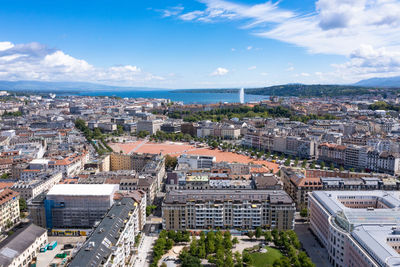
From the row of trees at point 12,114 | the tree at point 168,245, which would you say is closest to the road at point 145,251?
the tree at point 168,245

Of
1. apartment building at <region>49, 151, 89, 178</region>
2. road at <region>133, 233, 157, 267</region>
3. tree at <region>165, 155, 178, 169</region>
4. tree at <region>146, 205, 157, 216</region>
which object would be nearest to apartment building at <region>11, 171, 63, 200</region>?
apartment building at <region>49, 151, 89, 178</region>

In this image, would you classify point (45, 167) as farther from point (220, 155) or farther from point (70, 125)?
point (70, 125)

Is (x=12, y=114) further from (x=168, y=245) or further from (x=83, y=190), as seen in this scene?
(x=168, y=245)

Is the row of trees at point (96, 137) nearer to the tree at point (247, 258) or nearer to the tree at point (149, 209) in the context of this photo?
the tree at point (149, 209)

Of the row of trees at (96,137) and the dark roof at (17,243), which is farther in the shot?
the row of trees at (96,137)

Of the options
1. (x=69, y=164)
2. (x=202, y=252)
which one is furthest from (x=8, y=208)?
(x=202, y=252)

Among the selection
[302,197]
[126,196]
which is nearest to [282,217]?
[302,197]

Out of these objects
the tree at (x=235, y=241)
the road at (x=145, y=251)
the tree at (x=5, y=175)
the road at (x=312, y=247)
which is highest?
the tree at (x=5, y=175)

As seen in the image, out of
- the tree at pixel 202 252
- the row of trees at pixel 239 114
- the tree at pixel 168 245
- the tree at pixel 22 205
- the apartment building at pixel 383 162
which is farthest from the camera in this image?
the row of trees at pixel 239 114
